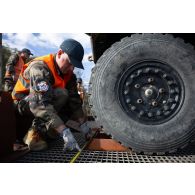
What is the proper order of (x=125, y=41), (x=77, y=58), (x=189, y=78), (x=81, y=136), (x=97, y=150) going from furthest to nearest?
(x=81, y=136) → (x=77, y=58) → (x=97, y=150) → (x=125, y=41) → (x=189, y=78)

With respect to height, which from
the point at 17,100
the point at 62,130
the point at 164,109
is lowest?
the point at 62,130

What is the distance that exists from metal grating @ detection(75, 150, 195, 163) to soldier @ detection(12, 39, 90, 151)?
22cm

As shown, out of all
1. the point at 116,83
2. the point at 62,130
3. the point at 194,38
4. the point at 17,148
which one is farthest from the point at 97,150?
the point at 194,38

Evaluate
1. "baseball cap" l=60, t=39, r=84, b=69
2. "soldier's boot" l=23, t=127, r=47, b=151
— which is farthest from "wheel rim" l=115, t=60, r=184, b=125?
"soldier's boot" l=23, t=127, r=47, b=151

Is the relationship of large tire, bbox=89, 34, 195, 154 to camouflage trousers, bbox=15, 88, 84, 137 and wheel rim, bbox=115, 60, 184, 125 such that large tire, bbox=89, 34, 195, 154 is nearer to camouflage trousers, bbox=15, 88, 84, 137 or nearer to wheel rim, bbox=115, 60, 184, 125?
wheel rim, bbox=115, 60, 184, 125

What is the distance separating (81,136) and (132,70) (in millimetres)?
1230

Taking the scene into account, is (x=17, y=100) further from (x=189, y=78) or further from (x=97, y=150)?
(x=189, y=78)

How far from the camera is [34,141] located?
1935mm

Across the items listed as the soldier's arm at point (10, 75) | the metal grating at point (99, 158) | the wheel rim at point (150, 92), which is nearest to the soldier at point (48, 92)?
the metal grating at point (99, 158)

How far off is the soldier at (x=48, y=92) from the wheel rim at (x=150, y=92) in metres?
0.59

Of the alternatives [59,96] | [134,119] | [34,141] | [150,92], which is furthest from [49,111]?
[150,92]

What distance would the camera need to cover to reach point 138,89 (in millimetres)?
1640

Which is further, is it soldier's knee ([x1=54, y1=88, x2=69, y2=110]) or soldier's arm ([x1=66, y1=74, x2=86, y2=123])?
soldier's arm ([x1=66, y1=74, x2=86, y2=123])

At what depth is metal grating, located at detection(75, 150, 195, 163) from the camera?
1.51m
